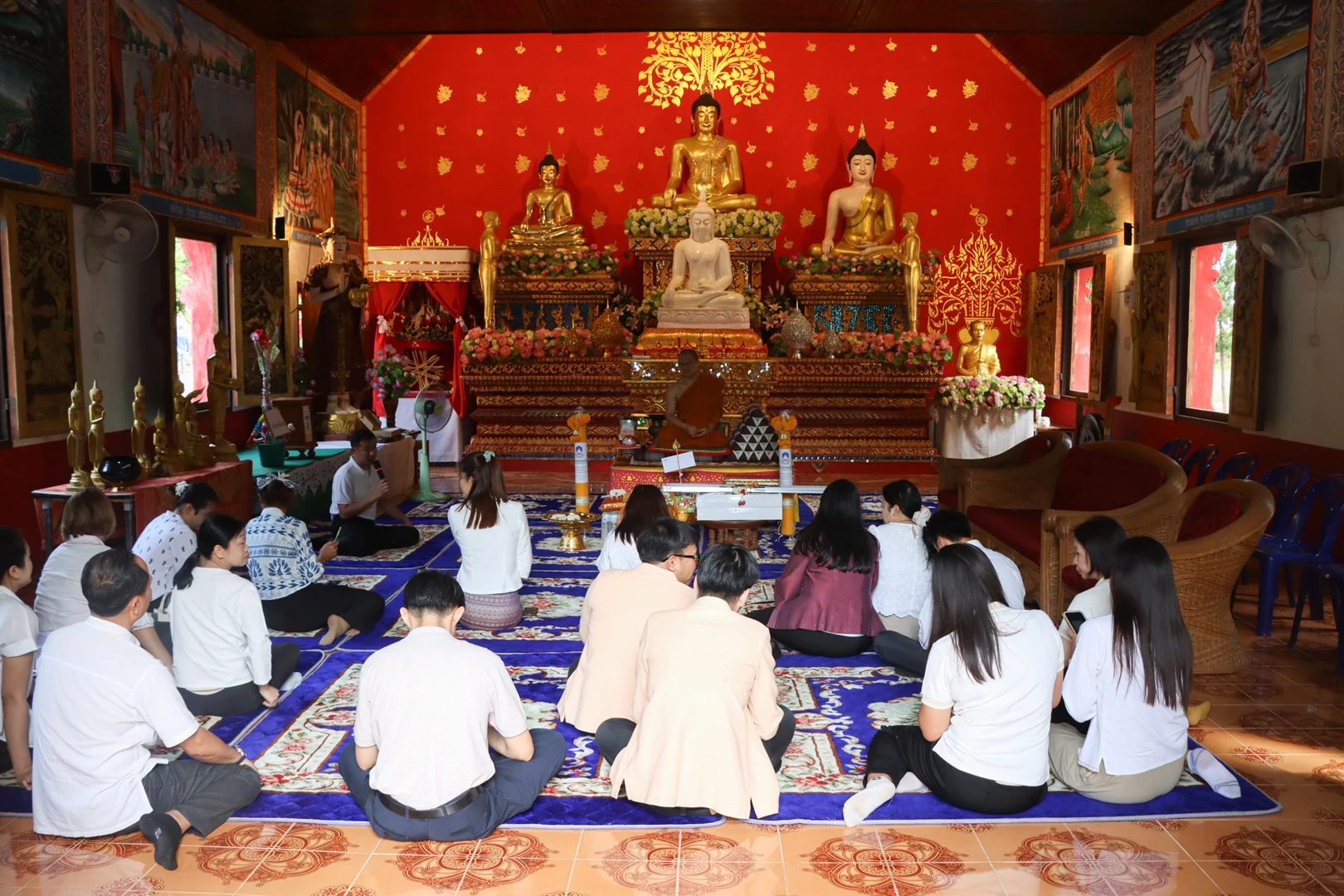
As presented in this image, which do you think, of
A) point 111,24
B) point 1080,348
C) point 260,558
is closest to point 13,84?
point 111,24

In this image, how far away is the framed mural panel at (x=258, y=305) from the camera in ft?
33.6

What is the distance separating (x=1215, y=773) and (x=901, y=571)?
5.57 feet

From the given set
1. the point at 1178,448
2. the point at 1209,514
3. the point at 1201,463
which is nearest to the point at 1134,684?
the point at 1209,514

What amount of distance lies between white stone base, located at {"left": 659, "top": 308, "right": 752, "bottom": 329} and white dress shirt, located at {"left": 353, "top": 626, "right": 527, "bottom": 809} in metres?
9.29

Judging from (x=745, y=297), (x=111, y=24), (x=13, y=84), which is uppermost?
(x=111, y=24)

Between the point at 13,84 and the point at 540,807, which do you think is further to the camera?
the point at 13,84

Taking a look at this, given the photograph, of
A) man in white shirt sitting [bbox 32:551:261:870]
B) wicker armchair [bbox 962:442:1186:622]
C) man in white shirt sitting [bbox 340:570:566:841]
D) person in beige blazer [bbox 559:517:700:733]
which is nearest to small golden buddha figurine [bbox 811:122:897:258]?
wicker armchair [bbox 962:442:1186:622]

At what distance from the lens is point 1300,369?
797cm

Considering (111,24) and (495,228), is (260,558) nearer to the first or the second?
(111,24)

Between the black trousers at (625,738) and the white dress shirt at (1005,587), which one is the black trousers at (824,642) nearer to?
the white dress shirt at (1005,587)

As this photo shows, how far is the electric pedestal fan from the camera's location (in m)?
10.1

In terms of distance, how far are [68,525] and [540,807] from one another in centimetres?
242

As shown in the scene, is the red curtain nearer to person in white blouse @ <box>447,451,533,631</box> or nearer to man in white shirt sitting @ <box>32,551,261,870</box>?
person in white blouse @ <box>447,451,533,631</box>

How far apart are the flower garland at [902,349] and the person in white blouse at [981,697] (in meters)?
8.37
